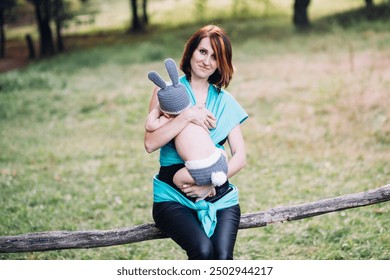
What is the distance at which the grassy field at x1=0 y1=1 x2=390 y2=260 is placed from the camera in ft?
15.1

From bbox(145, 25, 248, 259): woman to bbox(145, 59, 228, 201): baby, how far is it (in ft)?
0.14

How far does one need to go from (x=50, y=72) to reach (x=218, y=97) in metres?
9.75

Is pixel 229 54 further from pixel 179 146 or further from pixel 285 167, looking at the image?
pixel 285 167

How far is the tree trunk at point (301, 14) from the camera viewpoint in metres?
12.5

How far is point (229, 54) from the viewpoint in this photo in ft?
9.76

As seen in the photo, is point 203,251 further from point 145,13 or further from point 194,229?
point 145,13

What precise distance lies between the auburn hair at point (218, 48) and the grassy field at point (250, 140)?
1885 millimetres

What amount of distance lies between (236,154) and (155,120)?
540 mm

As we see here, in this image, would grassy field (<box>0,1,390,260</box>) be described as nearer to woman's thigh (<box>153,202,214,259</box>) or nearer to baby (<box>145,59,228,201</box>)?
woman's thigh (<box>153,202,214,259</box>)

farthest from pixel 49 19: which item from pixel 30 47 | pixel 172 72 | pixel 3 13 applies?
pixel 172 72

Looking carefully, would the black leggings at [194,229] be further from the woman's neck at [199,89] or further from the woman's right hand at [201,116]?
the woman's neck at [199,89]

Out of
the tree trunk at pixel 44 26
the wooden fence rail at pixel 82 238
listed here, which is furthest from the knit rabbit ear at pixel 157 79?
the tree trunk at pixel 44 26

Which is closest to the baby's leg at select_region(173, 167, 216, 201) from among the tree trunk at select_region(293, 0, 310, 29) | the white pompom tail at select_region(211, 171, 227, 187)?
the white pompom tail at select_region(211, 171, 227, 187)

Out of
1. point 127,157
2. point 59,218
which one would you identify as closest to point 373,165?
point 127,157
